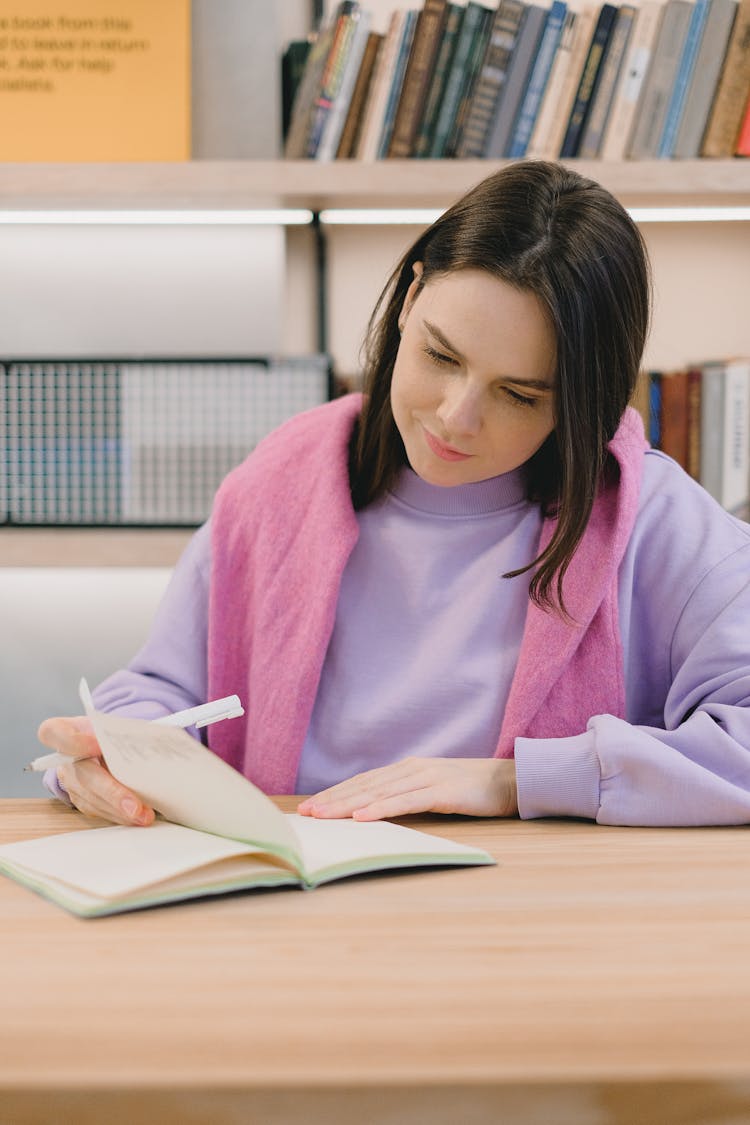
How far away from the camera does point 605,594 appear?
1.10 m

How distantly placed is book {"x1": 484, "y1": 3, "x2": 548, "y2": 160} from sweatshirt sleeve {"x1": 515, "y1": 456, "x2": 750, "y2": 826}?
0.78 metres

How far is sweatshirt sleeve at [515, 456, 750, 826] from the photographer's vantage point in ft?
3.04

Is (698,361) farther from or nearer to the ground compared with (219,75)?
nearer to the ground

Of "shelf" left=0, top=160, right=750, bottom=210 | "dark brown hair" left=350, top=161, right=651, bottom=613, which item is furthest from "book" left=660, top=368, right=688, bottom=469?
"dark brown hair" left=350, top=161, right=651, bottom=613

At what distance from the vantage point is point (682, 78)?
162cm

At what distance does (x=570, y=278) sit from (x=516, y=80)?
759 millimetres

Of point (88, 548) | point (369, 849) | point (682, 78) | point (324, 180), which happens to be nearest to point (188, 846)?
point (369, 849)

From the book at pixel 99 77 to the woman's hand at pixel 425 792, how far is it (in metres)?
1.11

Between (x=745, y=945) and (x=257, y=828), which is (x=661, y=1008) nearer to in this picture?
(x=745, y=945)

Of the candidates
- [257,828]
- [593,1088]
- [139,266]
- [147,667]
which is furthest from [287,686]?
[139,266]

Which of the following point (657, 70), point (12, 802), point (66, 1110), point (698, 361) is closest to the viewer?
point (66, 1110)

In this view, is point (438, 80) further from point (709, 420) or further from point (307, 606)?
point (307, 606)

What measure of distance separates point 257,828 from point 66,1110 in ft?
0.85

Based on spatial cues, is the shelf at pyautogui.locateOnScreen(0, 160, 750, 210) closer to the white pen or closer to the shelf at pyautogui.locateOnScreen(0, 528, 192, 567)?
the shelf at pyautogui.locateOnScreen(0, 528, 192, 567)
